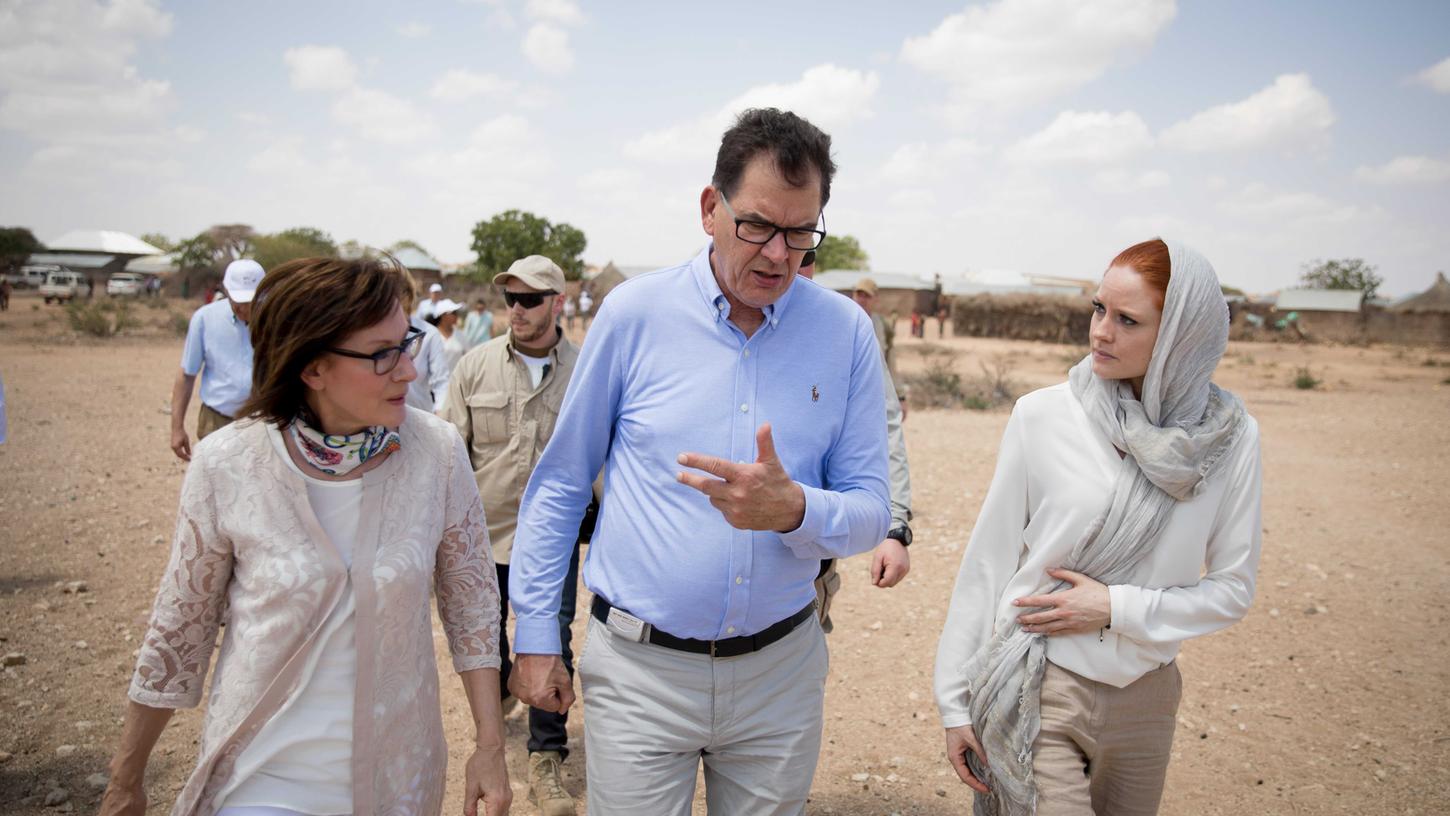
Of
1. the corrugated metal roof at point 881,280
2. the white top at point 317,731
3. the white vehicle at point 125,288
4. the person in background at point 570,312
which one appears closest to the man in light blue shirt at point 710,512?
the white top at point 317,731

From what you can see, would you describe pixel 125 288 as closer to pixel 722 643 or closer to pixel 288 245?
pixel 288 245

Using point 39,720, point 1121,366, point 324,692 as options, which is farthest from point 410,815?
point 39,720

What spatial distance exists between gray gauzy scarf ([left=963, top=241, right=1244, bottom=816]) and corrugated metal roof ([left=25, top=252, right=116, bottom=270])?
78.4 m

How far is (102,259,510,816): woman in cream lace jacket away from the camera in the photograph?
182cm

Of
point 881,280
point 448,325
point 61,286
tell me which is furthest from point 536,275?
point 881,280

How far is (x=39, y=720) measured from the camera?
13.7 feet

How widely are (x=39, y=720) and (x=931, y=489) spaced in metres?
7.82

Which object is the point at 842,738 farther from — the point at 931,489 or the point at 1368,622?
the point at 931,489

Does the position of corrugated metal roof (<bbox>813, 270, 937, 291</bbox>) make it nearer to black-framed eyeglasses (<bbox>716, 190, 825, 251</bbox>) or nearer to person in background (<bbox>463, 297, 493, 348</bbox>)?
person in background (<bbox>463, 297, 493, 348</bbox>)

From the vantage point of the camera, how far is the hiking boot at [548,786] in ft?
11.8

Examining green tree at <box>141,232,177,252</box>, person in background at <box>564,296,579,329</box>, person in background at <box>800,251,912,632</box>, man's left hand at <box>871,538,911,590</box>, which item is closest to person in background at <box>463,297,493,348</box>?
person in background at <box>800,251,912,632</box>

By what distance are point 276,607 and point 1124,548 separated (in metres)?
1.96

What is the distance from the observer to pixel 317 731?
6.08 ft

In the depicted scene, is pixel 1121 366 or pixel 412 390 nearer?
pixel 1121 366
